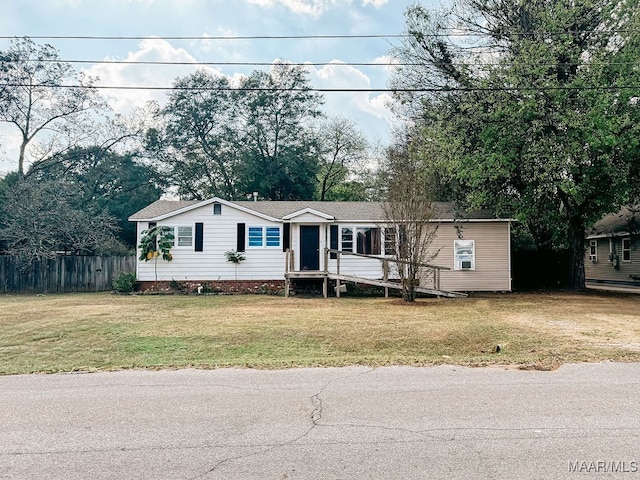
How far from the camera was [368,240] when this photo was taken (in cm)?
1931

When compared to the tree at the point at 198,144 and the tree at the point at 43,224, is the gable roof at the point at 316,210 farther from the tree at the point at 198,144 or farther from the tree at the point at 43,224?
the tree at the point at 198,144

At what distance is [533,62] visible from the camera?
15.3 m

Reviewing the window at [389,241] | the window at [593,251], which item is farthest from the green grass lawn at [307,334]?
the window at [593,251]

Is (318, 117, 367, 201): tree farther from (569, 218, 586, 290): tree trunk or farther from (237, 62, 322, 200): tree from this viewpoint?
(569, 218, 586, 290): tree trunk

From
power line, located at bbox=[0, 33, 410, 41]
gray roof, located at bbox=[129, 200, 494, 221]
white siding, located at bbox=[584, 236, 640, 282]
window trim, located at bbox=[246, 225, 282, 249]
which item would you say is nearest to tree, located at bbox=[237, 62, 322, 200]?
gray roof, located at bbox=[129, 200, 494, 221]

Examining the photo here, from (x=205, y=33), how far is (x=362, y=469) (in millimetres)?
11410

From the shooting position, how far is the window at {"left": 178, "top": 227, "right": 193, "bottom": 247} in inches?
744

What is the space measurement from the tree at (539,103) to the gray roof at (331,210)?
1.27 m

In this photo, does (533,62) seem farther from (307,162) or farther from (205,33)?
(307,162)

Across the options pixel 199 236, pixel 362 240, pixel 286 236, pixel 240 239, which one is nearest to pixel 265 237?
pixel 286 236

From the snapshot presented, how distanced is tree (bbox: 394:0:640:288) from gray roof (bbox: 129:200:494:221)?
1.27 m

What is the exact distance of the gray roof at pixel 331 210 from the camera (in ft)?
62.2

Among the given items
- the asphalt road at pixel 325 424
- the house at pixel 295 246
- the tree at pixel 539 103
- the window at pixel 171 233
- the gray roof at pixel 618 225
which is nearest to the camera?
the asphalt road at pixel 325 424

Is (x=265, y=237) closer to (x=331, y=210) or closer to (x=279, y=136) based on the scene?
(x=331, y=210)
